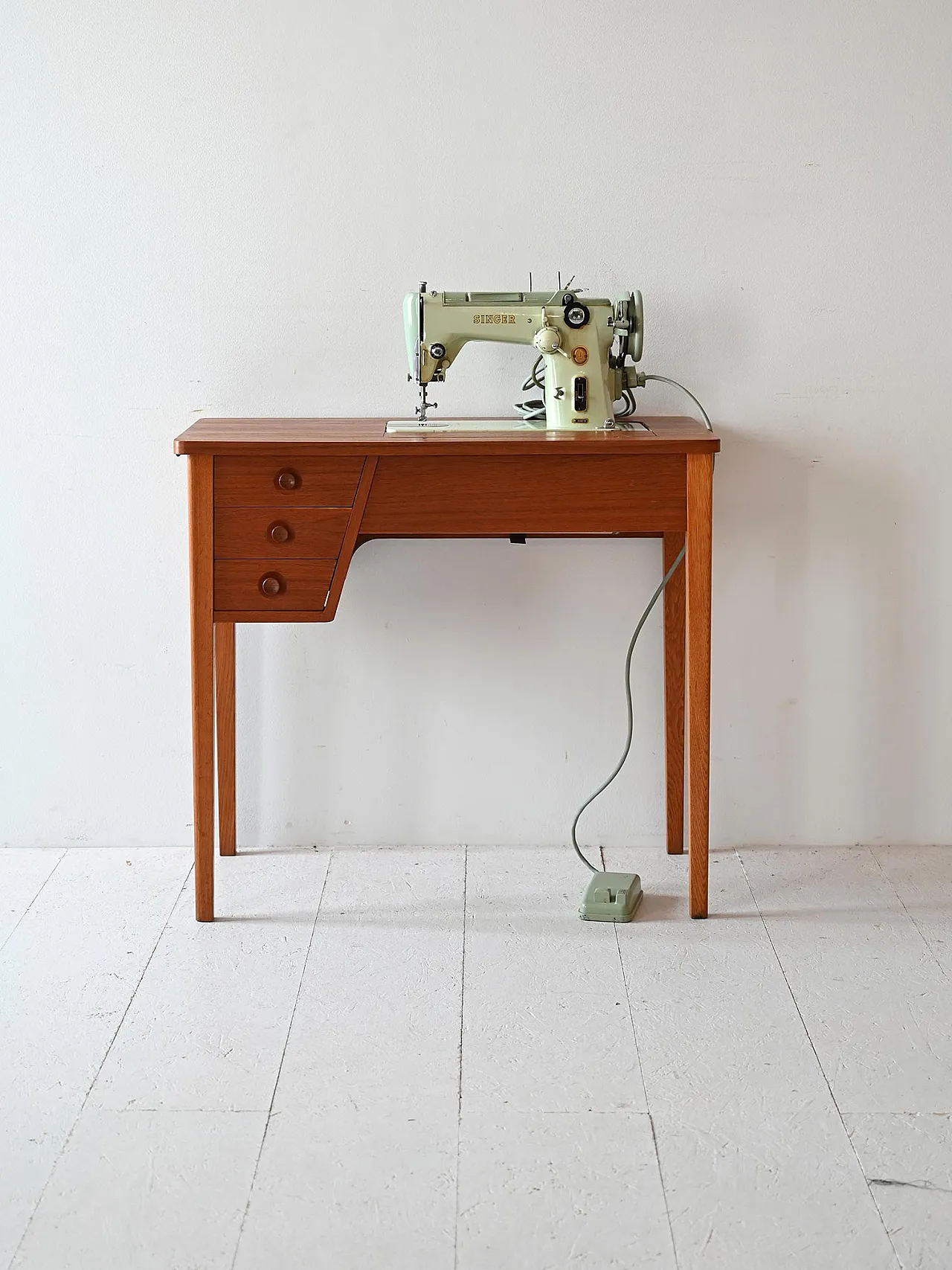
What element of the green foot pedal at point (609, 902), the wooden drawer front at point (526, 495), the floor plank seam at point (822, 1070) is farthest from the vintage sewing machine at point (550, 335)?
the floor plank seam at point (822, 1070)

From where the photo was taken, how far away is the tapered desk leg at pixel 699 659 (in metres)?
2.30

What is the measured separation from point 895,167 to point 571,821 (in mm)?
1449

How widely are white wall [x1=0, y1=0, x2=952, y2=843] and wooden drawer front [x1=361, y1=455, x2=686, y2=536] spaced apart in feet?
1.28

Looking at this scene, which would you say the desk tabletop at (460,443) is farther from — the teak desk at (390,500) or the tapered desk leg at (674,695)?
the tapered desk leg at (674,695)

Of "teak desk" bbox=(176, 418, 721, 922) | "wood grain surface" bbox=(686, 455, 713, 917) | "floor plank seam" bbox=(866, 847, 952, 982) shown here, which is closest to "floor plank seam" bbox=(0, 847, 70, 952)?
"teak desk" bbox=(176, 418, 721, 922)

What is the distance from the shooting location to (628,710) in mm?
2756

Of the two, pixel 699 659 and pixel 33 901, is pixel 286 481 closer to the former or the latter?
pixel 699 659

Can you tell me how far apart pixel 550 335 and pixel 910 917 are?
1.25m

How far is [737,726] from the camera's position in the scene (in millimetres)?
2775

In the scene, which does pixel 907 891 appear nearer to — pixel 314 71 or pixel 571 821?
pixel 571 821

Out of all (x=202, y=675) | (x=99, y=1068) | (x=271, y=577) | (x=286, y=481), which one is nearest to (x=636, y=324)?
(x=286, y=481)

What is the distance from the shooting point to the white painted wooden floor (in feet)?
5.23

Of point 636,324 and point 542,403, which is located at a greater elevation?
point 636,324

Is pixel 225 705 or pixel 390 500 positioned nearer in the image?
pixel 390 500
